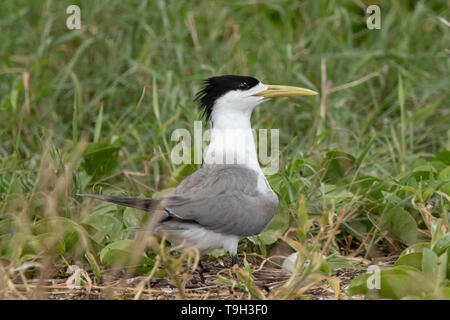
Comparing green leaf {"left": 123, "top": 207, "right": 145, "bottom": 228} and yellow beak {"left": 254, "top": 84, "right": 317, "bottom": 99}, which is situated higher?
yellow beak {"left": 254, "top": 84, "right": 317, "bottom": 99}

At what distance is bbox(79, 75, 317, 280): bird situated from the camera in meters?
2.94

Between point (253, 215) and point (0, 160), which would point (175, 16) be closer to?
point (0, 160)

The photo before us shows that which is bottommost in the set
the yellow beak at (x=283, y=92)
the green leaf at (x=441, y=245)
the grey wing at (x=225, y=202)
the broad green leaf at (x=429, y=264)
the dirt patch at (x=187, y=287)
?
the dirt patch at (x=187, y=287)

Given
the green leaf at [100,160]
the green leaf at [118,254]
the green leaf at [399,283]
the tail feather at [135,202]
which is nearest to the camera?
the green leaf at [399,283]

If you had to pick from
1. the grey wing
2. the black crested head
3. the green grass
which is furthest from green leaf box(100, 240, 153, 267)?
the black crested head

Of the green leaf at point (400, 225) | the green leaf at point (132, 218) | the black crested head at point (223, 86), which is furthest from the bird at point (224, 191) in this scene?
the green leaf at point (400, 225)

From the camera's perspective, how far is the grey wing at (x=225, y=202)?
2.95 meters

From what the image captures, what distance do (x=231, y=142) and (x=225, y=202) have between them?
42 cm

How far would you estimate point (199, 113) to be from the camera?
3836mm

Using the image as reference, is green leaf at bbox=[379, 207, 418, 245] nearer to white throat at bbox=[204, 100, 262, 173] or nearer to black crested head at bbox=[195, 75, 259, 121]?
white throat at bbox=[204, 100, 262, 173]

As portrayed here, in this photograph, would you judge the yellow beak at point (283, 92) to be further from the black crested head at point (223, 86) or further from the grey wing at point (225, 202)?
the grey wing at point (225, 202)

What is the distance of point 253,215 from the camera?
119 inches

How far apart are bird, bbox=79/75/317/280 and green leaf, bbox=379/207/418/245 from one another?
22.2 inches
